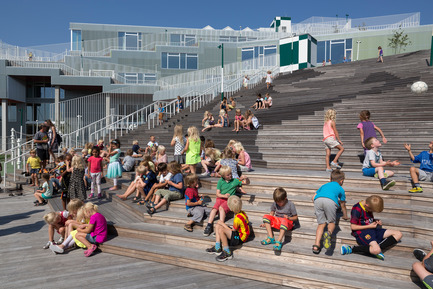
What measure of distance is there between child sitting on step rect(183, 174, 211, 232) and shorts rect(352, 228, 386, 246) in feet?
9.31

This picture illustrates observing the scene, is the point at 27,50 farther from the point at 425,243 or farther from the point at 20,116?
the point at 425,243

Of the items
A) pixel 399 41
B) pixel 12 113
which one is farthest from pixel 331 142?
pixel 12 113

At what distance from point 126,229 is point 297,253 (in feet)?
11.4

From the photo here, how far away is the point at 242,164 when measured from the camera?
8.61 m

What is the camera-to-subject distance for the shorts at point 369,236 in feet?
15.9

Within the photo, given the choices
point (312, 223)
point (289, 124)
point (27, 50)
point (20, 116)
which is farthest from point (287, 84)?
point (20, 116)

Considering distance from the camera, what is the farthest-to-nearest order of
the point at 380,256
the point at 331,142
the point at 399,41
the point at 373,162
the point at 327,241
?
1. the point at 399,41
2. the point at 331,142
3. the point at 373,162
4. the point at 327,241
5. the point at 380,256

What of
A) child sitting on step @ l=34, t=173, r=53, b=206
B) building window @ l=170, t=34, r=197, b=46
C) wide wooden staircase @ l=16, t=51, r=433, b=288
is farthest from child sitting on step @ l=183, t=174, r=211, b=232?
building window @ l=170, t=34, r=197, b=46

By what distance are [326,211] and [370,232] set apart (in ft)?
2.32

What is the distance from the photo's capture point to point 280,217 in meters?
5.56

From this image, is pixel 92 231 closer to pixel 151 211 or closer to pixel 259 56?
pixel 151 211

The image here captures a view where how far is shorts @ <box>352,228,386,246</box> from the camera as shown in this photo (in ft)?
15.9

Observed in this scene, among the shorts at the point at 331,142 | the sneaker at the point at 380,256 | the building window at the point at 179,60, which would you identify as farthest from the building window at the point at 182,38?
the sneaker at the point at 380,256

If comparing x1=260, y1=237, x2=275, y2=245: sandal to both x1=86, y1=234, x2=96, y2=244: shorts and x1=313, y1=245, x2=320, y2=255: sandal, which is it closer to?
x1=313, y1=245, x2=320, y2=255: sandal
